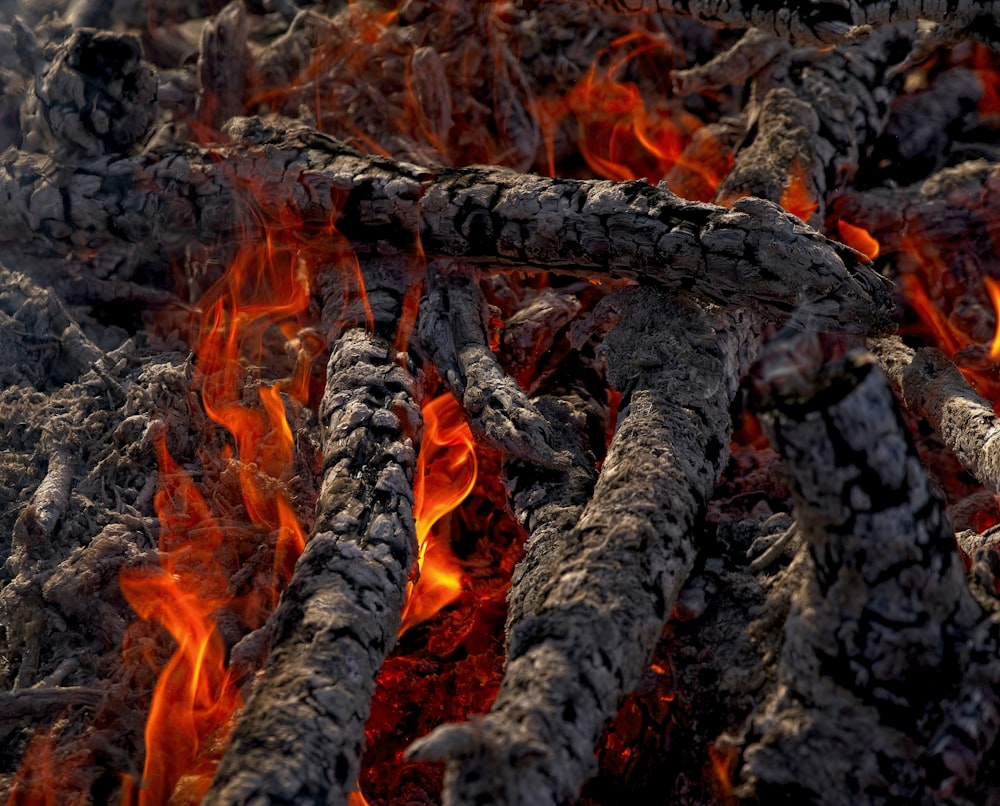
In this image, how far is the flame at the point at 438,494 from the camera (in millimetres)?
3299

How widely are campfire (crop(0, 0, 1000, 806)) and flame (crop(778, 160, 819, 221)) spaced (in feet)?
0.11

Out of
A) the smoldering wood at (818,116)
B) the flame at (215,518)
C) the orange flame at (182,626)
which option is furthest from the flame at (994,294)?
the orange flame at (182,626)

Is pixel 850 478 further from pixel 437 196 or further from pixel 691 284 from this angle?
pixel 437 196

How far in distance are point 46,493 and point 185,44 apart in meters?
3.49

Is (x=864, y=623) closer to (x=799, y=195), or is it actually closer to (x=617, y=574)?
(x=617, y=574)

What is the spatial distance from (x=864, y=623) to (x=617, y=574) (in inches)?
23.7

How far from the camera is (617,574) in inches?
97.0

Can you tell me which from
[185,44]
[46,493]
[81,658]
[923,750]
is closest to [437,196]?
[46,493]

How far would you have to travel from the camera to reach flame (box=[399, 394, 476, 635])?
330cm

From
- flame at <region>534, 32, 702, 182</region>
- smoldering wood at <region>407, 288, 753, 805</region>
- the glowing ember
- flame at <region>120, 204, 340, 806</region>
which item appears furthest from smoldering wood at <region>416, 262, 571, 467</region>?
the glowing ember

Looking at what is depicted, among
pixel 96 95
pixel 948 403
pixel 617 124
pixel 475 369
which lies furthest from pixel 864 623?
pixel 96 95

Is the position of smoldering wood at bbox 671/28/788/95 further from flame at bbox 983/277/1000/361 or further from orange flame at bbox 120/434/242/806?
orange flame at bbox 120/434/242/806

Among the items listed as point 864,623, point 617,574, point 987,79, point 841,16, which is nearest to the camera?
point 864,623

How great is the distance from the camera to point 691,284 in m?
3.24
